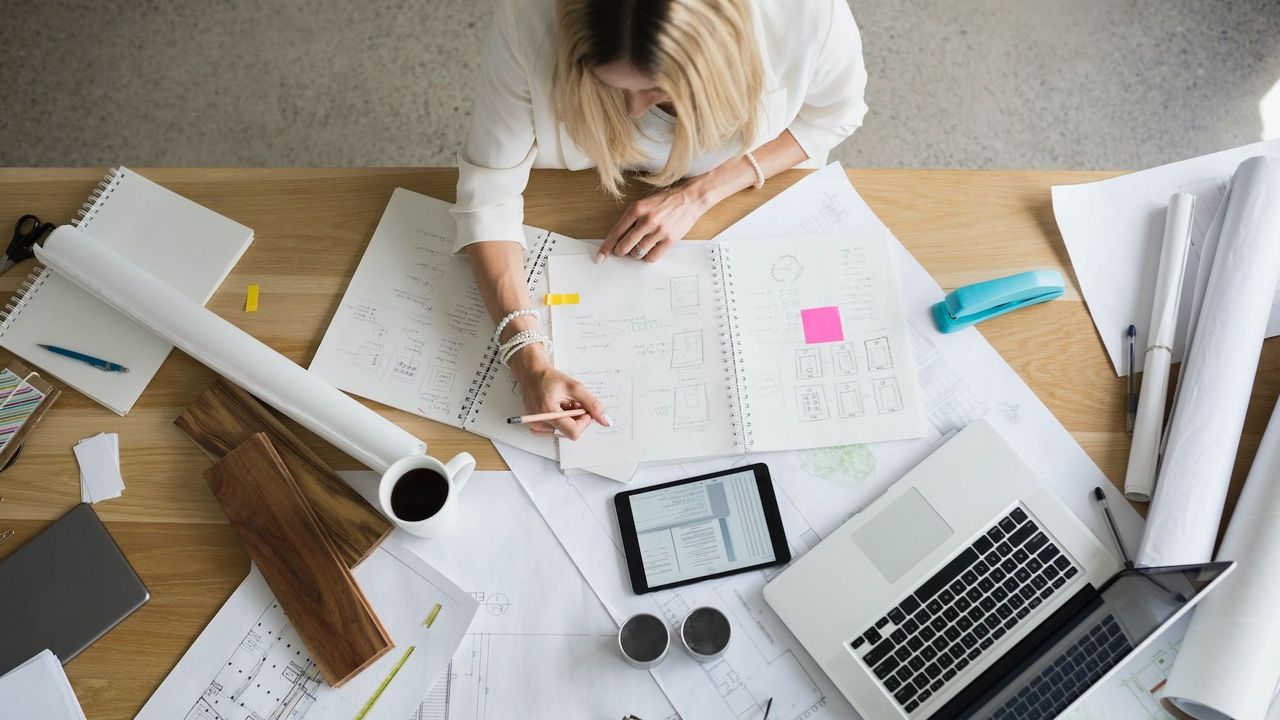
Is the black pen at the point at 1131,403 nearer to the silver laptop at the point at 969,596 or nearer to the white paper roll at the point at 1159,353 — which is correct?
the white paper roll at the point at 1159,353

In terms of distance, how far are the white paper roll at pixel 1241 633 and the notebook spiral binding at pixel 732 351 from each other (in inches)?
21.3

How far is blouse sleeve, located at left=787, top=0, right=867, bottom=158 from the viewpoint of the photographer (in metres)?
1.07

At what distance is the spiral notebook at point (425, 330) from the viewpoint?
1.11 m

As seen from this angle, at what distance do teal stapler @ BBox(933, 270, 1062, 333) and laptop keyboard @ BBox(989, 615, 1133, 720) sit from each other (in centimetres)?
41

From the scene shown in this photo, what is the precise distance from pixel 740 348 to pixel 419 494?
0.46 metres

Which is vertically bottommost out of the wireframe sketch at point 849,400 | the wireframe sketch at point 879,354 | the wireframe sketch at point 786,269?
the wireframe sketch at point 849,400

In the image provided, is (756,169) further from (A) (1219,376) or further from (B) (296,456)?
(B) (296,456)

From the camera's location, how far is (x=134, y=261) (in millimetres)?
1190

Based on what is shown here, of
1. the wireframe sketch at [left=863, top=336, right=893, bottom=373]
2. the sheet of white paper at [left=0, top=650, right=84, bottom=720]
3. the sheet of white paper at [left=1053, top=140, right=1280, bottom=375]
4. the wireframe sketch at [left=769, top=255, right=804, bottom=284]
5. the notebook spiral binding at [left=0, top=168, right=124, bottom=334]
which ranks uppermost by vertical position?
the sheet of white paper at [left=1053, top=140, right=1280, bottom=375]

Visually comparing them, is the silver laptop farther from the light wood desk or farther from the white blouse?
the white blouse

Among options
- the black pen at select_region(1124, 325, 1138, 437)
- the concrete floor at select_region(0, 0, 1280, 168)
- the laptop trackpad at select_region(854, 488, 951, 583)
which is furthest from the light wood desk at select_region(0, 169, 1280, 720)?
the concrete floor at select_region(0, 0, 1280, 168)

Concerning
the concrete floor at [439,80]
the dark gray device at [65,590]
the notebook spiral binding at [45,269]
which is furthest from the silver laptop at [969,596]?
the concrete floor at [439,80]

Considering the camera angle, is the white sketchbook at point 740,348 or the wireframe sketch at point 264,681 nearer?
the wireframe sketch at point 264,681

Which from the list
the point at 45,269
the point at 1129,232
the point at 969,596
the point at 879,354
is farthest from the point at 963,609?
the point at 45,269
